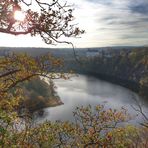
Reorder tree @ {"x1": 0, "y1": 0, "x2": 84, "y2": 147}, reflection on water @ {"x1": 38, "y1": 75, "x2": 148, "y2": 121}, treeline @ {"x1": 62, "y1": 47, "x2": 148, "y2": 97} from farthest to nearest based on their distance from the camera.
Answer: treeline @ {"x1": 62, "y1": 47, "x2": 148, "y2": 97}
reflection on water @ {"x1": 38, "y1": 75, "x2": 148, "y2": 121}
tree @ {"x1": 0, "y1": 0, "x2": 84, "y2": 147}

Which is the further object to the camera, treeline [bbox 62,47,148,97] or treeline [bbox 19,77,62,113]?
treeline [bbox 62,47,148,97]

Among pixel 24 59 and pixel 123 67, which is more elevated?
pixel 24 59

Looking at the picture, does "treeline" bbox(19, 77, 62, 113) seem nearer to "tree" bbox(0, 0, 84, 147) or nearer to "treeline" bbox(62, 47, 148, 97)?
"treeline" bbox(62, 47, 148, 97)

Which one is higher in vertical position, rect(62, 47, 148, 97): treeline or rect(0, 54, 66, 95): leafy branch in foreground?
rect(0, 54, 66, 95): leafy branch in foreground

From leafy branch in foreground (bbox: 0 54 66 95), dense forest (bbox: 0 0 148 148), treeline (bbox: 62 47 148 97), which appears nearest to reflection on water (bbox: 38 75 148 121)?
treeline (bbox: 62 47 148 97)

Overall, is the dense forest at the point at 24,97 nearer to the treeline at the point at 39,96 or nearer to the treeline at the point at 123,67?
the treeline at the point at 39,96

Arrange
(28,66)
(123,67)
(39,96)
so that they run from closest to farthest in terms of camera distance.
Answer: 1. (28,66)
2. (39,96)
3. (123,67)

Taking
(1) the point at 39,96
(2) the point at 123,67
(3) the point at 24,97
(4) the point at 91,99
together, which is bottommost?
(1) the point at 39,96

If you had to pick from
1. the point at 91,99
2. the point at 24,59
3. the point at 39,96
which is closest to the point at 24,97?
the point at 24,59

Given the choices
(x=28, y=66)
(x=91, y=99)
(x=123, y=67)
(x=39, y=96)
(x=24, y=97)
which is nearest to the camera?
(x=28, y=66)

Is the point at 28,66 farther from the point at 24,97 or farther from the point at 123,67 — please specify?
the point at 123,67

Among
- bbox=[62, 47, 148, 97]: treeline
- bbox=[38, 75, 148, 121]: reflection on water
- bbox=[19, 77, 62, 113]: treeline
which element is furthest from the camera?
bbox=[62, 47, 148, 97]: treeline

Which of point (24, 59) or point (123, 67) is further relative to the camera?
point (123, 67)
